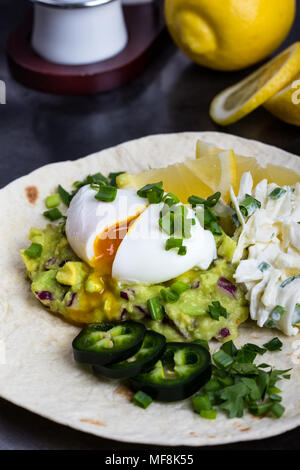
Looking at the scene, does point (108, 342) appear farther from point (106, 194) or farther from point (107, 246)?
point (106, 194)

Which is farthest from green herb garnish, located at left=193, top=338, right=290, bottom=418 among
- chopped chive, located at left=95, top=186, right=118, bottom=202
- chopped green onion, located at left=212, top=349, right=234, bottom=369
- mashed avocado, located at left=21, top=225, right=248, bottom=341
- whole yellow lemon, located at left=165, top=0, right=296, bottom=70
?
whole yellow lemon, located at left=165, top=0, right=296, bottom=70

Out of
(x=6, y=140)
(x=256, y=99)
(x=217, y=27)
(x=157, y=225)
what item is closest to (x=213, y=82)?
(x=217, y=27)

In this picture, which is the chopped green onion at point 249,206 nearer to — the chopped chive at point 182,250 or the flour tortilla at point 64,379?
the chopped chive at point 182,250

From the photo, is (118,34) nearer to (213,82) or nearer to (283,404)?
(213,82)

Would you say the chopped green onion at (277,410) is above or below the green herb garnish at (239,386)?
above

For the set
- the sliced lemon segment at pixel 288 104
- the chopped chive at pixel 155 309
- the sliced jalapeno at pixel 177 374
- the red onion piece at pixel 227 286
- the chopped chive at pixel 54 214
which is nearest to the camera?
the sliced jalapeno at pixel 177 374

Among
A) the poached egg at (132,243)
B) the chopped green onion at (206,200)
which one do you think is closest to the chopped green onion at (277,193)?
the chopped green onion at (206,200)
